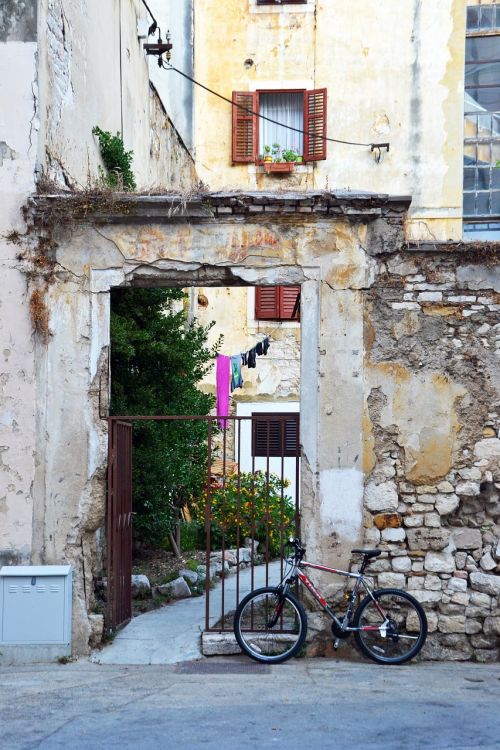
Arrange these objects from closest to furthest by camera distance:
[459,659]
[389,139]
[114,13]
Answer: [459,659], [114,13], [389,139]

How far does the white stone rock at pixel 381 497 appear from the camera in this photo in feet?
29.0

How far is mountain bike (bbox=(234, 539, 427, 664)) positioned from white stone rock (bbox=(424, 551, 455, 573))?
0.36m

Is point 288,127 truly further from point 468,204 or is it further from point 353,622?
point 353,622

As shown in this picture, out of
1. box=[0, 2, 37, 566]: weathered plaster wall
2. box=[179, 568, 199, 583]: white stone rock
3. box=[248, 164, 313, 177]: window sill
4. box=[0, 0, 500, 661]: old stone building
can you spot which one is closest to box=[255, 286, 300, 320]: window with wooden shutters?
Answer: box=[248, 164, 313, 177]: window sill

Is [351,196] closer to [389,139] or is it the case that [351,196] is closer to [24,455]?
[24,455]

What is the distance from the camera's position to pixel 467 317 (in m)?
8.97

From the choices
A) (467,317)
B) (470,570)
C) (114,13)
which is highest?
(114,13)

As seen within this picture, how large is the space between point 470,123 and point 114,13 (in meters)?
9.51

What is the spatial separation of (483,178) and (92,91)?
415 inches

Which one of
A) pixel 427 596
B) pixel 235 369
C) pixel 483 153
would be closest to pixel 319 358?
pixel 427 596

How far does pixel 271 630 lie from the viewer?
8.77 meters

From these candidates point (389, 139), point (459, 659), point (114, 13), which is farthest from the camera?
point (389, 139)

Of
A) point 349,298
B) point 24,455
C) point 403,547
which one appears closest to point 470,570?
point 403,547

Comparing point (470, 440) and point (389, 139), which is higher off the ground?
point (389, 139)
